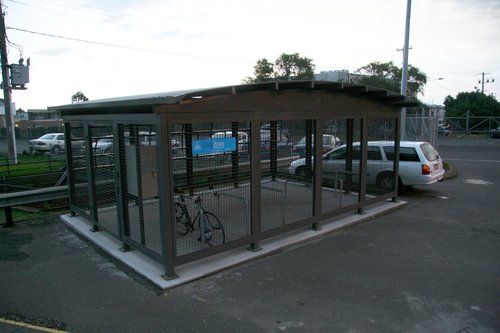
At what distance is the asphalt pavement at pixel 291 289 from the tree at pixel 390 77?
39.3 meters

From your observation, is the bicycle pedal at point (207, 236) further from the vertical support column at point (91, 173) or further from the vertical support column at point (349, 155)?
the vertical support column at point (349, 155)

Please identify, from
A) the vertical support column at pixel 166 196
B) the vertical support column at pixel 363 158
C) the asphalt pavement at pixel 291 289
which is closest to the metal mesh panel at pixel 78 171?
the asphalt pavement at pixel 291 289

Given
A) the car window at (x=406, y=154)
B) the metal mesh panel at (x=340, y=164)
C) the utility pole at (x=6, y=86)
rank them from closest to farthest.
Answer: the metal mesh panel at (x=340, y=164) → the car window at (x=406, y=154) → the utility pole at (x=6, y=86)

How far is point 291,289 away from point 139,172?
269 cm

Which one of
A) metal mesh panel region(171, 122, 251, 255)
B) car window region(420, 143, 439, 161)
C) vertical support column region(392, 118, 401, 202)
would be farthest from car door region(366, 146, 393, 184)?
metal mesh panel region(171, 122, 251, 255)

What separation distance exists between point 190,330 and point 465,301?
329 cm

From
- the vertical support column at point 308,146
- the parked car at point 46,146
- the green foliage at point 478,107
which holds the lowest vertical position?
the parked car at point 46,146

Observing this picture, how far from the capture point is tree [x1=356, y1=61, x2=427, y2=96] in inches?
1721

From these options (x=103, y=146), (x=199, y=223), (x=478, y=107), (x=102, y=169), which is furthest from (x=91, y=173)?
(x=478, y=107)

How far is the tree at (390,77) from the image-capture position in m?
43.7

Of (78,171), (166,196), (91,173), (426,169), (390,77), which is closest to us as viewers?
(166,196)

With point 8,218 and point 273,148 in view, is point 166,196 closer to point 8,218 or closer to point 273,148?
point 273,148

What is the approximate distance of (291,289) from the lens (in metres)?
4.79

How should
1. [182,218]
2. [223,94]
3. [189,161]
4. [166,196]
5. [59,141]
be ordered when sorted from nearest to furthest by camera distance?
[166,196]
[223,94]
[182,218]
[189,161]
[59,141]
